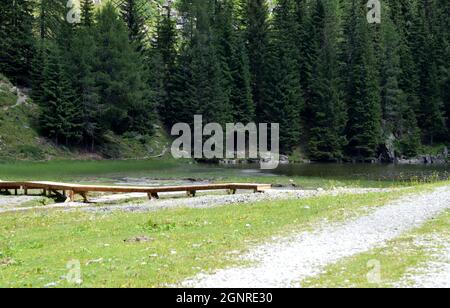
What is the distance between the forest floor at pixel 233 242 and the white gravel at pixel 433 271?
33 mm

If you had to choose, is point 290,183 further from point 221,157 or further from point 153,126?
point 153,126

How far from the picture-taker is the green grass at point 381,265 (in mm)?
12914

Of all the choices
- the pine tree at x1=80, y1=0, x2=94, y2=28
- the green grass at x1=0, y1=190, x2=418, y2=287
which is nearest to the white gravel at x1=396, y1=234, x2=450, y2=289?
the green grass at x1=0, y1=190, x2=418, y2=287

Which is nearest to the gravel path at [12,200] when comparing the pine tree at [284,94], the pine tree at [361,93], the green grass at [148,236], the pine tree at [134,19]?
the green grass at [148,236]

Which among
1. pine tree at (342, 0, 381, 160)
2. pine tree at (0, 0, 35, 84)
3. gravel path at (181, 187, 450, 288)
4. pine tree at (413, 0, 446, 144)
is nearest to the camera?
gravel path at (181, 187, 450, 288)

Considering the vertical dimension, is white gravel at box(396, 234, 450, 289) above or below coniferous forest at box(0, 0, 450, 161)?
below

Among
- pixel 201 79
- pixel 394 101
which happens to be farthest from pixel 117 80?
pixel 394 101

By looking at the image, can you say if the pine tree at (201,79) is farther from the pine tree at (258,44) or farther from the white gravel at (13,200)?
the white gravel at (13,200)

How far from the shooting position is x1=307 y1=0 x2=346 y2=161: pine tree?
100812 mm

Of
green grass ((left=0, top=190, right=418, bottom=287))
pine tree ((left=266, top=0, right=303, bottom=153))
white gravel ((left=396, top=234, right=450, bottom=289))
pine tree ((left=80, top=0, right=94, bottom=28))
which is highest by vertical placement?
pine tree ((left=80, top=0, right=94, bottom=28))

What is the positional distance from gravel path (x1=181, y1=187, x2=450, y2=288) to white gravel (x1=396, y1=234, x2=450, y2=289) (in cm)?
194

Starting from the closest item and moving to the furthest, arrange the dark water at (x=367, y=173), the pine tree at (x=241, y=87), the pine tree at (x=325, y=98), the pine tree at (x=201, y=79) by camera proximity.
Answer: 1. the dark water at (x=367, y=173)
2. the pine tree at (x=201, y=79)
3. the pine tree at (x=325, y=98)
4. the pine tree at (x=241, y=87)

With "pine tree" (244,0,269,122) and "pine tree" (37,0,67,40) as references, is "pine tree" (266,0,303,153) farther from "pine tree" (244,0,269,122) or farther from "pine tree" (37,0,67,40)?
"pine tree" (37,0,67,40)

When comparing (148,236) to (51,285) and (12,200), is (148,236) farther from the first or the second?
(12,200)
